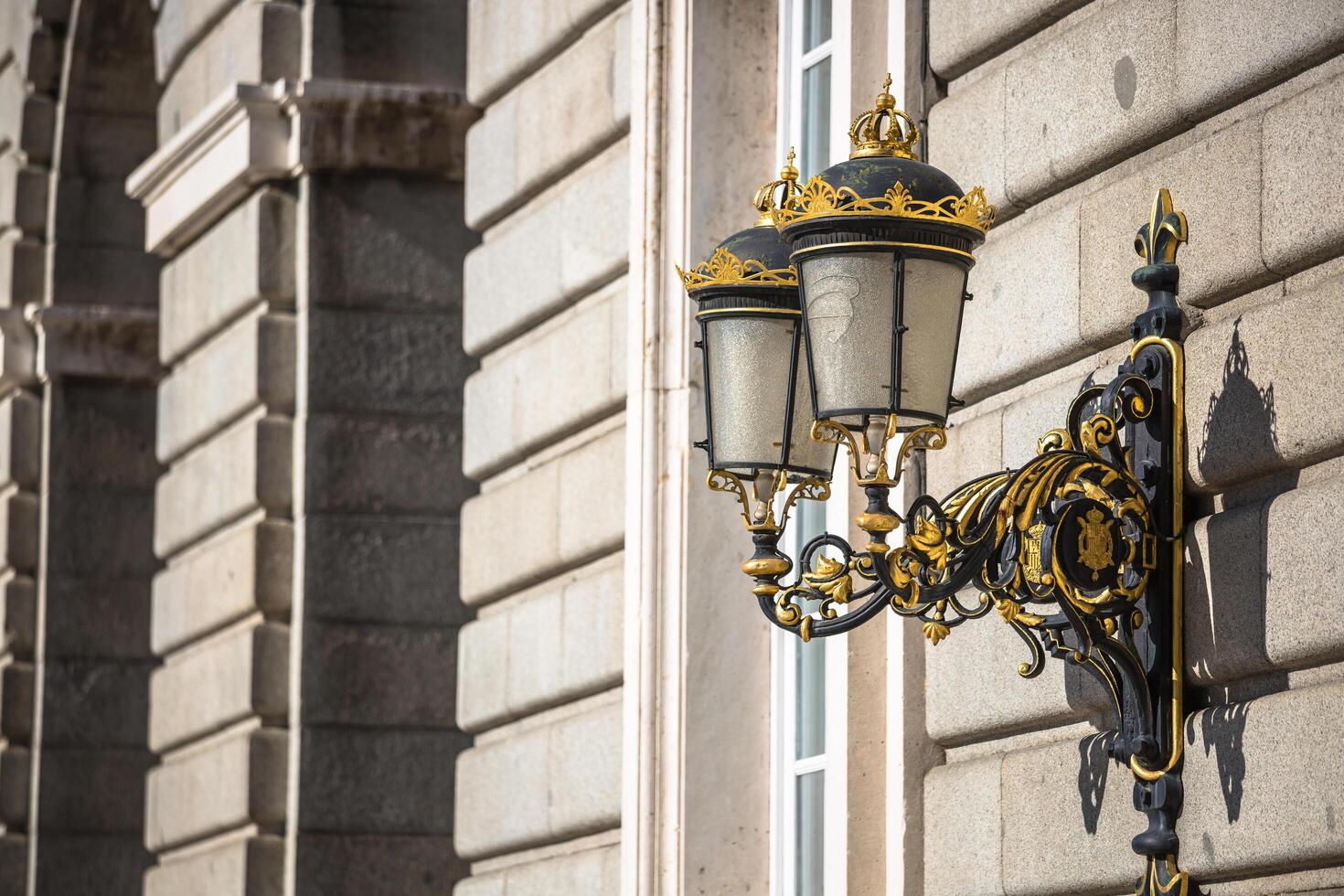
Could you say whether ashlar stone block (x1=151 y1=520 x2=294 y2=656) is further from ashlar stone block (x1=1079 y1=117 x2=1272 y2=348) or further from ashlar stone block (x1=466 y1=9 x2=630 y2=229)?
ashlar stone block (x1=1079 y1=117 x2=1272 y2=348)

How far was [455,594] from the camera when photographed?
11.0 m

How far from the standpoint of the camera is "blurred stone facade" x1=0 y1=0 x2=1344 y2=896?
5242 mm

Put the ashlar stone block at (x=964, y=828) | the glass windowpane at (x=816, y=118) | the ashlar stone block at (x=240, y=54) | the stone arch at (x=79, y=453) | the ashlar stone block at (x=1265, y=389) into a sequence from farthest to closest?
the stone arch at (x=79, y=453)
the ashlar stone block at (x=240, y=54)
the glass windowpane at (x=816, y=118)
the ashlar stone block at (x=964, y=828)
the ashlar stone block at (x=1265, y=389)

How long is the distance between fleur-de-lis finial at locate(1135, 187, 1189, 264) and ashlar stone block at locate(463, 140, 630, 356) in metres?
2.92

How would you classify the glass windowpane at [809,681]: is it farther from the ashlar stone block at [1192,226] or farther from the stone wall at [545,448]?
the ashlar stone block at [1192,226]

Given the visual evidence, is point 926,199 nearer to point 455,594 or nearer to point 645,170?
point 645,170

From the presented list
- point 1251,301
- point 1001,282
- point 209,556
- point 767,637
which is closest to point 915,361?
point 1251,301

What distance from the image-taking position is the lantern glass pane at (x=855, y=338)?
4.88 meters

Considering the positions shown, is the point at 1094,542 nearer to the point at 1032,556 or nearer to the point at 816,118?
the point at 1032,556

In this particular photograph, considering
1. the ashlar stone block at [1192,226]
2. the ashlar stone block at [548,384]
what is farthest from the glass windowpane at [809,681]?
the ashlar stone block at [1192,226]

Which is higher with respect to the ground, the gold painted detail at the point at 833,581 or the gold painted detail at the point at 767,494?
the gold painted detail at the point at 767,494

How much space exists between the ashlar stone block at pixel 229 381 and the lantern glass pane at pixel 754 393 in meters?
5.82

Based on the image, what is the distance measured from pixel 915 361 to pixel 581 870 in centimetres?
359

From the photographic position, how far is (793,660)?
24.9 feet
